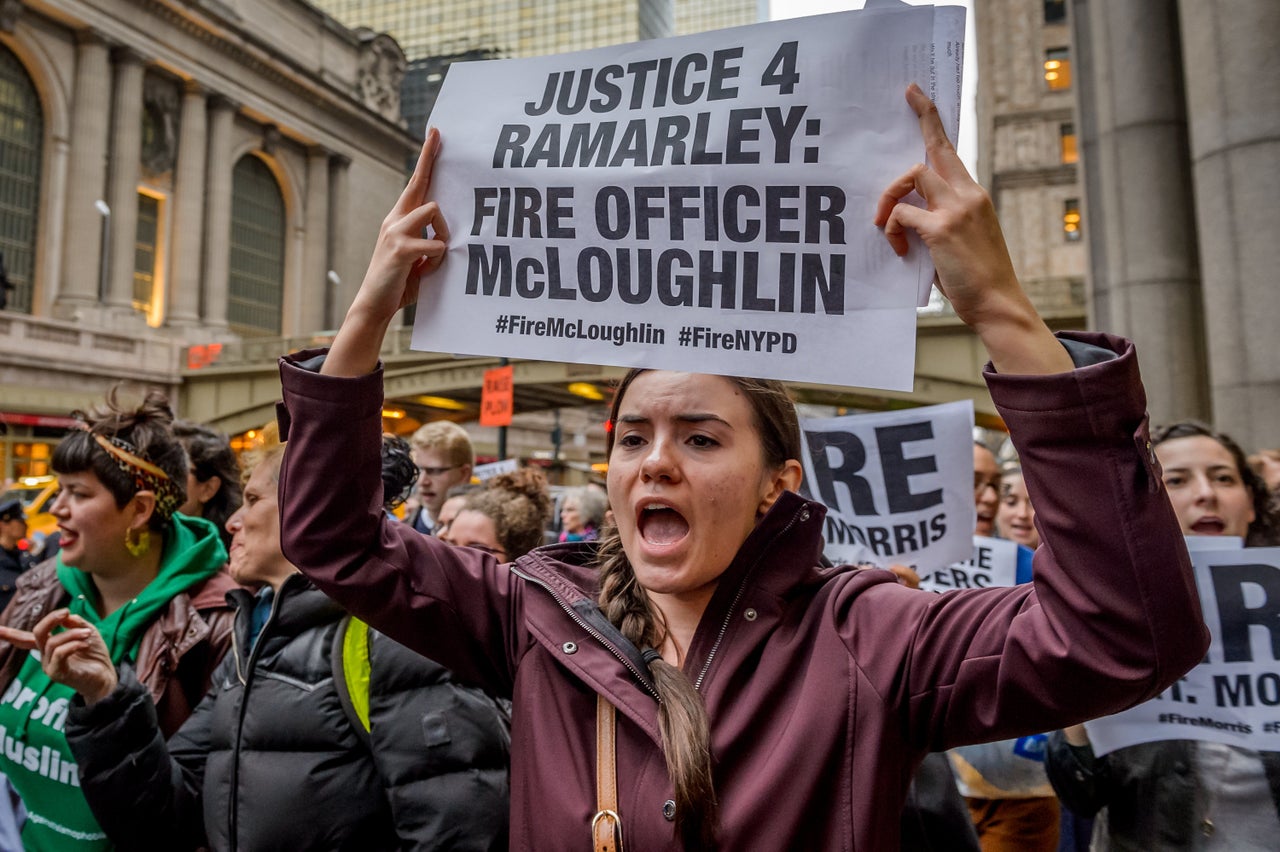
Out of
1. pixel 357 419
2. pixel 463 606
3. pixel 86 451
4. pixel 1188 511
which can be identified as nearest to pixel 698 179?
pixel 357 419

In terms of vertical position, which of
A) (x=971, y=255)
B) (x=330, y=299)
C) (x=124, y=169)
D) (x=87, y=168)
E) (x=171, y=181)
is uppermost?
(x=171, y=181)

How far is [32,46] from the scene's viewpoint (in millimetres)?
36531

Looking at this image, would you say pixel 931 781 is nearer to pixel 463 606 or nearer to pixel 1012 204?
pixel 463 606

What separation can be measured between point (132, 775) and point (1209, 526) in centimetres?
337

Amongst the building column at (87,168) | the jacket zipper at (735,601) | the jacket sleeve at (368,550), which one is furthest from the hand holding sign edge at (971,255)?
the building column at (87,168)

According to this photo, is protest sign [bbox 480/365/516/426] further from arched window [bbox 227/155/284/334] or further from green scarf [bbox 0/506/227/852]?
arched window [bbox 227/155/284/334]

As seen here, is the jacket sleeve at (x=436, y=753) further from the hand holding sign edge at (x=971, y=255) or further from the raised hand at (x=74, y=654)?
the hand holding sign edge at (x=971, y=255)

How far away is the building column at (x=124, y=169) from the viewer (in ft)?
128

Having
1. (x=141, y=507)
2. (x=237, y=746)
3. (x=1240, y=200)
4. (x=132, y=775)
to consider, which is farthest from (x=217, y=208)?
(x=237, y=746)

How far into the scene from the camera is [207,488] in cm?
456

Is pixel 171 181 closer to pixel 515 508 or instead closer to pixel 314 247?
pixel 314 247

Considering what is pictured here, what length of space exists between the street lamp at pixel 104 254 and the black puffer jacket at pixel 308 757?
40.8 m

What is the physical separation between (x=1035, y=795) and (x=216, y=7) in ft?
163

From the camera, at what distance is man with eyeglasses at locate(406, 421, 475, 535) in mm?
6449
